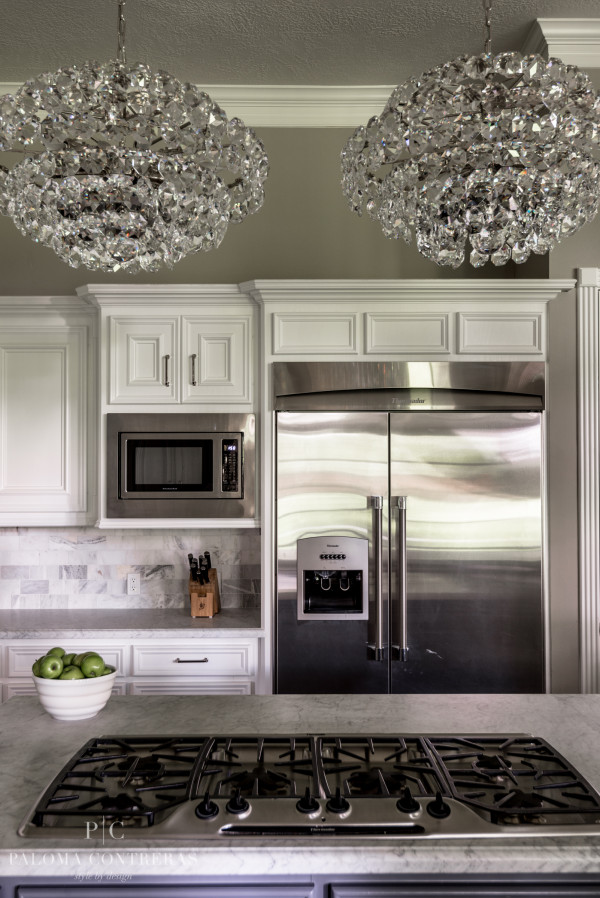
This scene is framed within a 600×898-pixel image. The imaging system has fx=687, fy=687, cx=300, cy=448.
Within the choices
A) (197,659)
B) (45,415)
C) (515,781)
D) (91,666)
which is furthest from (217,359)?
(515,781)

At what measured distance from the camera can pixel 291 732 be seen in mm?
1730

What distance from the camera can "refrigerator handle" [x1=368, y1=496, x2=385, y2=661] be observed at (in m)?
2.81

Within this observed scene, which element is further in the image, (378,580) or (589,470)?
(589,470)

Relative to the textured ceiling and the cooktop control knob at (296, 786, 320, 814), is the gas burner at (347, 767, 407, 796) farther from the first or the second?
the textured ceiling

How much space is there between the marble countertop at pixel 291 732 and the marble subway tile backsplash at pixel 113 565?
1454mm

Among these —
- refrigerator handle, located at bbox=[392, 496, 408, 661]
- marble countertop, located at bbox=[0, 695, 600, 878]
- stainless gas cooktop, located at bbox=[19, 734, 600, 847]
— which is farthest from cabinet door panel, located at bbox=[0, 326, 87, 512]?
stainless gas cooktop, located at bbox=[19, 734, 600, 847]

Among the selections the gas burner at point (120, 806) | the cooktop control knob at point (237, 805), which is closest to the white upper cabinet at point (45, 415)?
the gas burner at point (120, 806)

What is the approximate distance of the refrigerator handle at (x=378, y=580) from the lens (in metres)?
2.81

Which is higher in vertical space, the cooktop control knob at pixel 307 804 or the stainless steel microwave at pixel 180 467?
the stainless steel microwave at pixel 180 467

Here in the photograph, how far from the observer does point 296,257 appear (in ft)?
11.5

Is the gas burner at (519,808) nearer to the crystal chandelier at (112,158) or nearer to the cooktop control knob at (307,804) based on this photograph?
the cooktop control knob at (307,804)

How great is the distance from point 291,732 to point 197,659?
1.27 metres

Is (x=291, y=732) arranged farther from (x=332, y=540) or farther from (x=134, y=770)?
(x=332, y=540)

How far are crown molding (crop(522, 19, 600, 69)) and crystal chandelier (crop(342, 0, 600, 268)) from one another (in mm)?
2080
